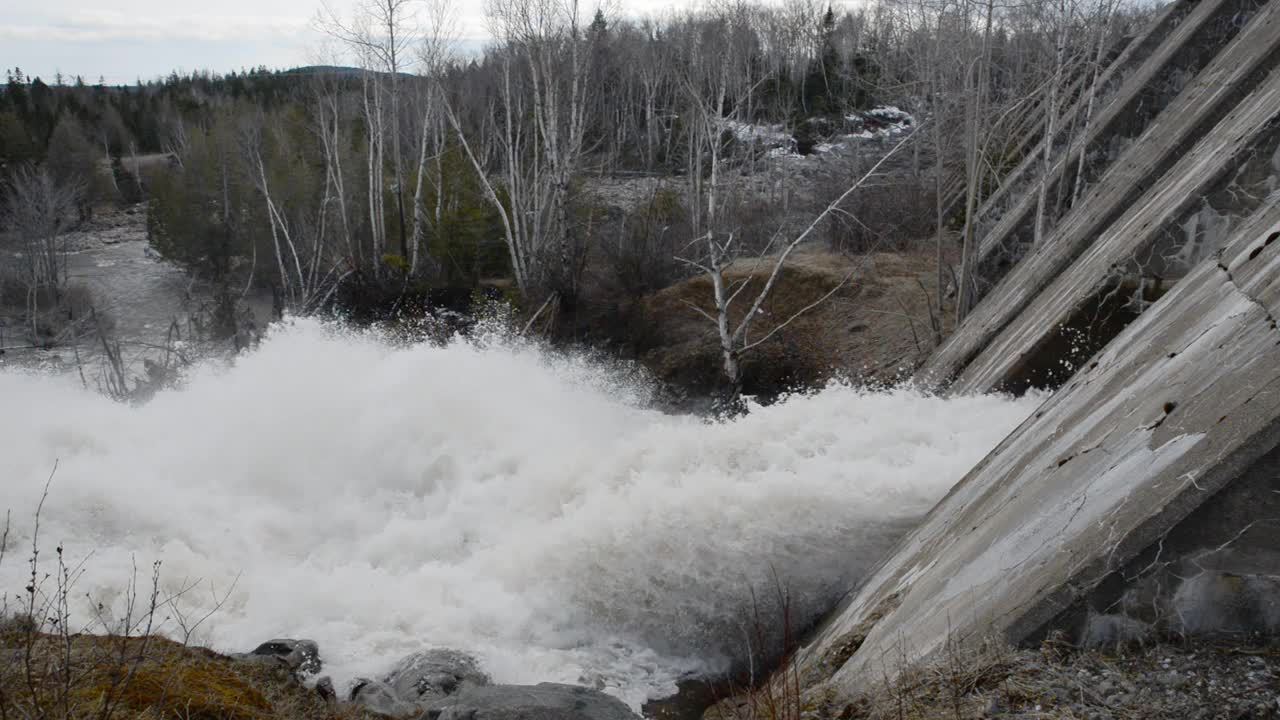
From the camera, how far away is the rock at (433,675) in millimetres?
5969

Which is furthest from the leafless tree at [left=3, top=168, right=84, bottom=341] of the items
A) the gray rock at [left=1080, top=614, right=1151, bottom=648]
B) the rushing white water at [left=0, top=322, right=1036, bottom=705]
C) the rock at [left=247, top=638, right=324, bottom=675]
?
the gray rock at [left=1080, top=614, right=1151, bottom=648]

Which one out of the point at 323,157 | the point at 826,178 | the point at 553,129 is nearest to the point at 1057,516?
the point at 553,129

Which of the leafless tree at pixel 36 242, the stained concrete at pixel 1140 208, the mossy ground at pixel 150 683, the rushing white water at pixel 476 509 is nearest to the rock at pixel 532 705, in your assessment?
the mossy ground at pixel 150 683

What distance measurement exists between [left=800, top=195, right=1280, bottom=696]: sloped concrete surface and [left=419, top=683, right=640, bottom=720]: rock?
126cm

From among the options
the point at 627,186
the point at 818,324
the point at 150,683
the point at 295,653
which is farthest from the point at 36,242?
the point at 150,683

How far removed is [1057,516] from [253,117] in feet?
124

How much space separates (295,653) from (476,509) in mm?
3235

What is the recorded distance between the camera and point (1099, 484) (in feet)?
13.2

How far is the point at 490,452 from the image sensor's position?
11078mm

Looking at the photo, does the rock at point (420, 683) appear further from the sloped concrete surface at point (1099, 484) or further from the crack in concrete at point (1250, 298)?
the crack in concrete at point (1250, 298)

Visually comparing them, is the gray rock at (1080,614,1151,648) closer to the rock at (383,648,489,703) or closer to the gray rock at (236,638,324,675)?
the rock at (383,648,489,703)

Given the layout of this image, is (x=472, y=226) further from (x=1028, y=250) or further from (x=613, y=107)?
(x=613, y=107)

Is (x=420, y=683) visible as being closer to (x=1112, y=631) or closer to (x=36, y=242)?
(x=1112, y=631)

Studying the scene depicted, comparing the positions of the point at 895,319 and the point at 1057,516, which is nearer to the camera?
the point at 1057,516
